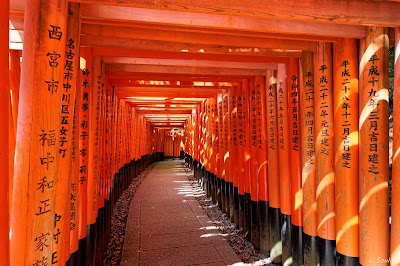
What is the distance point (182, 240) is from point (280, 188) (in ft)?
8.53

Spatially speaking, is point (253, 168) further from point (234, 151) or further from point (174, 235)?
point (174, 235)

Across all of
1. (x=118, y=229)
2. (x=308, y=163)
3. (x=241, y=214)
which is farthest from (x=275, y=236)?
(x=118, y=229)

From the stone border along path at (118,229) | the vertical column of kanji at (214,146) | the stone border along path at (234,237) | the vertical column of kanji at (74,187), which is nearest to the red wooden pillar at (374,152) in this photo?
the stone border along path at (234,237)

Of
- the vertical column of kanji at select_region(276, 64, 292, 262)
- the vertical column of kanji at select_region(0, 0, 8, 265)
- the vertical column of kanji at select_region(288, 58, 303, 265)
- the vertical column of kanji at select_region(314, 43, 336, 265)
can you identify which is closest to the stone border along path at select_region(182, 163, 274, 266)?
the vertical column of kanji at select_region(276, 64, 292, 262)

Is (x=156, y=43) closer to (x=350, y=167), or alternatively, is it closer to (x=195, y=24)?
(x=195, y=24)

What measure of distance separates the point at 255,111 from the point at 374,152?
295 cm

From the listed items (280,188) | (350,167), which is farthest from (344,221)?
(280,188)

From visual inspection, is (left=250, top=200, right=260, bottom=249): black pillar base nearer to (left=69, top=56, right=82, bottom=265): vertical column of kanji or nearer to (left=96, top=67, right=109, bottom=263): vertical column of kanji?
(left=96, top=67, right=109, bottom=263): vertical column of kanji

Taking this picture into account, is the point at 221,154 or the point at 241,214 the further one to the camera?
the point at 221,154

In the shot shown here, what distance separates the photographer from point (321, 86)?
3.47 meters

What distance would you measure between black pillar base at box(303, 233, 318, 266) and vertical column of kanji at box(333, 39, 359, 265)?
19.0 inches

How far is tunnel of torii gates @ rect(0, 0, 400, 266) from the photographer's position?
200 cm

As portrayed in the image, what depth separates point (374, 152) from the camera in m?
2.83

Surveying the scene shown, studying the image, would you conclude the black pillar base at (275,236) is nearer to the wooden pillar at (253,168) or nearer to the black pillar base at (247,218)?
the wooden pillar at (253,168)
